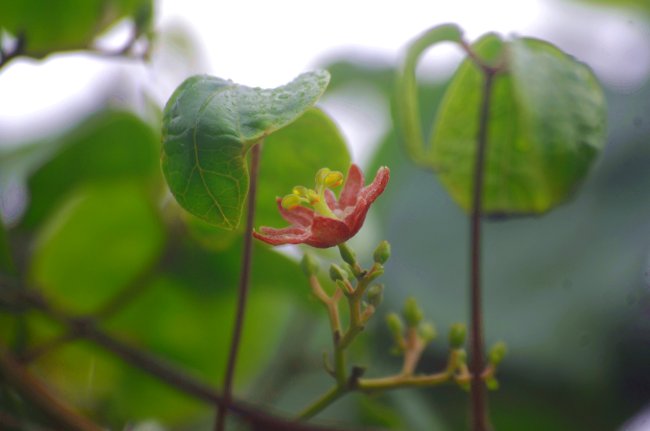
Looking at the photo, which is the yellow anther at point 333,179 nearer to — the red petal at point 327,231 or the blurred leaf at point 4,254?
the red petal at point 327,231

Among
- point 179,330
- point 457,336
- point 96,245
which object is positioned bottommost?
point 179,330

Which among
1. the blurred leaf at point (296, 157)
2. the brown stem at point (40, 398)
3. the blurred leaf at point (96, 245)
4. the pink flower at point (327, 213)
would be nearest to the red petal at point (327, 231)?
the pink flower at point (327, 213)

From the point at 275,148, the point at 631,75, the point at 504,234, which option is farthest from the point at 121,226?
the point at 631,75

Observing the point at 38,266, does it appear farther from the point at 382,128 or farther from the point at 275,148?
the point at 382,128

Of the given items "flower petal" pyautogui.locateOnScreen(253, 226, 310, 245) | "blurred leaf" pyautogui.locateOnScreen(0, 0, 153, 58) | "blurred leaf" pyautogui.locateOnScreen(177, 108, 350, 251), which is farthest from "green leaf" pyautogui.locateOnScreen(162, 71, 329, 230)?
"blurred leaf" pyautogui.locateOnScreen(0, 0, 153, 58)

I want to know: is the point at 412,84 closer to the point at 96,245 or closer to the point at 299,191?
the point at 299,191

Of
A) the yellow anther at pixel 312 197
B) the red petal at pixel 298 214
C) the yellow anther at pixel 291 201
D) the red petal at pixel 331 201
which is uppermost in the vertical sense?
the yellow anther at pixel 312 197

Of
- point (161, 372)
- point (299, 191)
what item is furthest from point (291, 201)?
point (161, 372)
